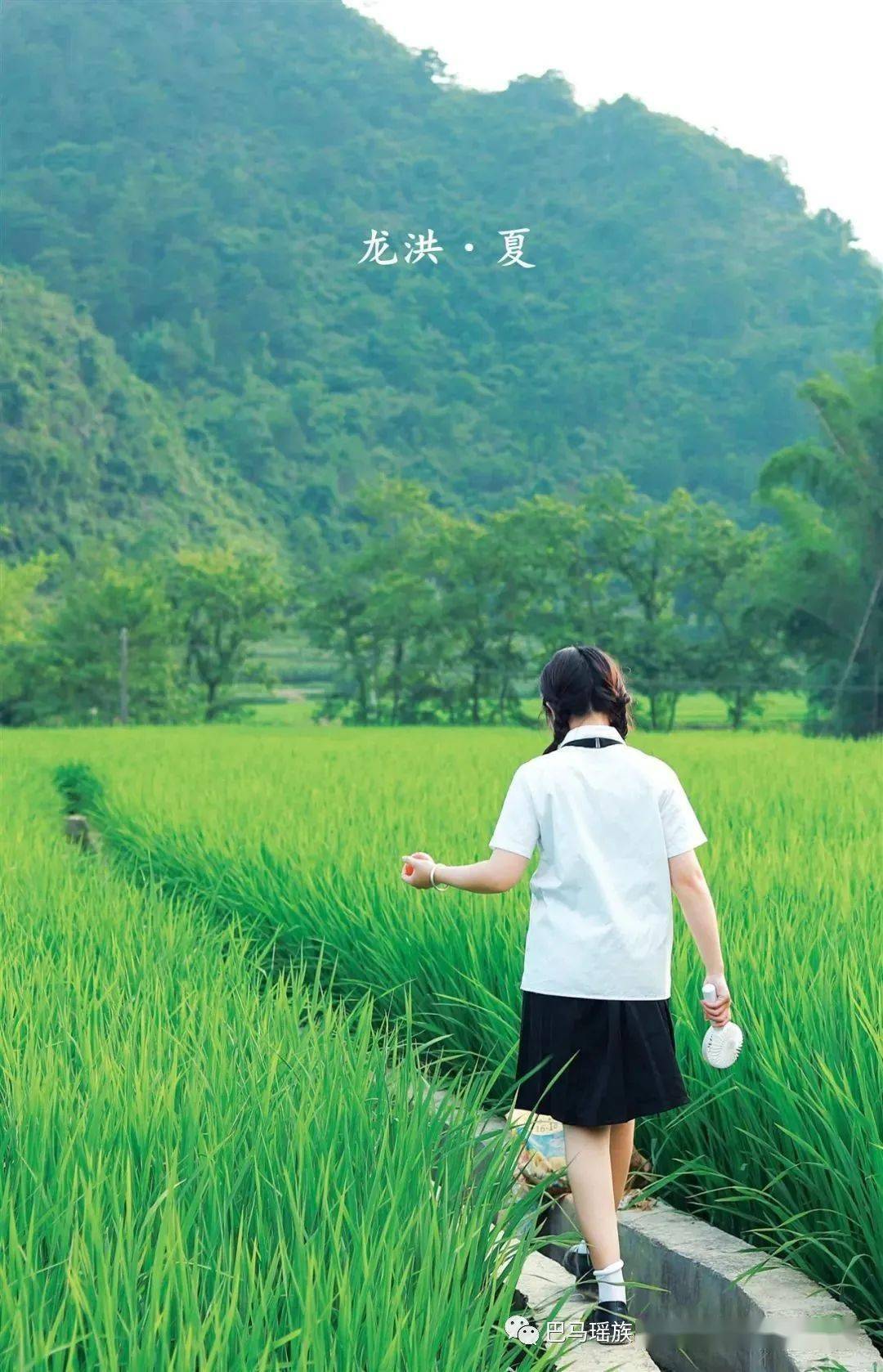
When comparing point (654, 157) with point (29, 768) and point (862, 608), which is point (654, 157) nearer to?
point (862, 608)

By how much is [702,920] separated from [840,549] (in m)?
20.5

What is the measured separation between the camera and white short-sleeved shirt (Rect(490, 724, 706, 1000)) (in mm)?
2195

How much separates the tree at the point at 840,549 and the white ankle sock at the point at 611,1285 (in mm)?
19391

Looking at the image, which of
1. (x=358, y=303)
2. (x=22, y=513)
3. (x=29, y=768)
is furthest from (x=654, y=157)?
(x=29, y=768)

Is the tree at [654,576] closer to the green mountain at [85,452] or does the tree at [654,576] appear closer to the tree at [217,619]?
the tree at [217,619]

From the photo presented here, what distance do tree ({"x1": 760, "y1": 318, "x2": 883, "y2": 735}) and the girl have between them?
19259mm

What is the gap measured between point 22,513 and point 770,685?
26.9 m

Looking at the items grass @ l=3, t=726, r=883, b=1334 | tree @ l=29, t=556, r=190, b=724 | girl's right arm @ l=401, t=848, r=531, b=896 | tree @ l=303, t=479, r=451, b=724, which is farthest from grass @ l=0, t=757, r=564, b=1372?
tree @ l=29, t=556, r=190, b=724

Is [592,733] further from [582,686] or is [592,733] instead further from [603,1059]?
[603,1059]

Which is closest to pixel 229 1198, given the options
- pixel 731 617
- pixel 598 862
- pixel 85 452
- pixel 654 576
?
pixel 598 862

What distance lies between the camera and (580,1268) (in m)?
2.30

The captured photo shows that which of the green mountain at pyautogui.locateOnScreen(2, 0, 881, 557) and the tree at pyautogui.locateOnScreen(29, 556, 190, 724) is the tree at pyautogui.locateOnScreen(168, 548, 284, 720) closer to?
the tree at pyautogui.locateOnScreen(29, 556, 190, 724)

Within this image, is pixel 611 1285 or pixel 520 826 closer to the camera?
pixel 611 1285

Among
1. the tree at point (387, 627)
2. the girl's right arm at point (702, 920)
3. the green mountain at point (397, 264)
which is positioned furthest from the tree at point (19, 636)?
the girl's right arm at point (702, 920)
